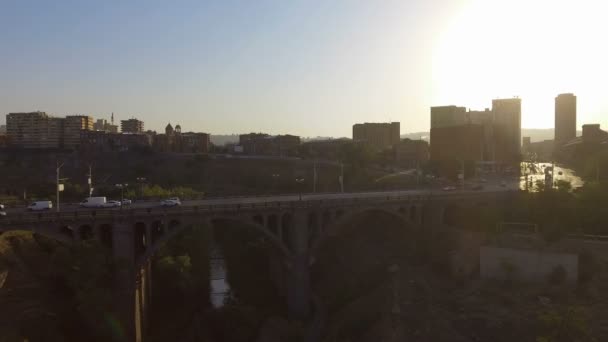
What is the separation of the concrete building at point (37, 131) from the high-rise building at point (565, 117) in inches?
6517

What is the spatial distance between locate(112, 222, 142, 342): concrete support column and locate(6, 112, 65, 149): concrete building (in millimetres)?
107385

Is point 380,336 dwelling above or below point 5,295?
below

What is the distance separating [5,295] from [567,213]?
4329 cm

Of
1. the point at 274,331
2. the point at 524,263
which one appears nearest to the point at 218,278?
the point at 274,331

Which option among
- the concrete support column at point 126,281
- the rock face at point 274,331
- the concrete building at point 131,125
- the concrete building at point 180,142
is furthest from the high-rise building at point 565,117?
the concrete support column at point 126,281

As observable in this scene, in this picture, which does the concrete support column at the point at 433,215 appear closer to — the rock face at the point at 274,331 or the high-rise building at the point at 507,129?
the rock face at the point at 274,331

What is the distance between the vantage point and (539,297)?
3384cm

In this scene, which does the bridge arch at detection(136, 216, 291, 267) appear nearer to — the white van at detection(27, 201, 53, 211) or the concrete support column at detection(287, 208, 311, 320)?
the concrete support column at detection(287, 208, 311, 320)

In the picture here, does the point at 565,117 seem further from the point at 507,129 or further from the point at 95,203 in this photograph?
the point at 95,203

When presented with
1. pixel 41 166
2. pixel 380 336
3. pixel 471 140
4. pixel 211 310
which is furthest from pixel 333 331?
pixel 41 166

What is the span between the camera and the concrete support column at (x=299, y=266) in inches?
1694

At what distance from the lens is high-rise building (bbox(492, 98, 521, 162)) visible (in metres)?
107

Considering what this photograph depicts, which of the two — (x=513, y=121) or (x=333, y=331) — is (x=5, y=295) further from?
(x=513, y=121)

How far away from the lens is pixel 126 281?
34531 millimetres
